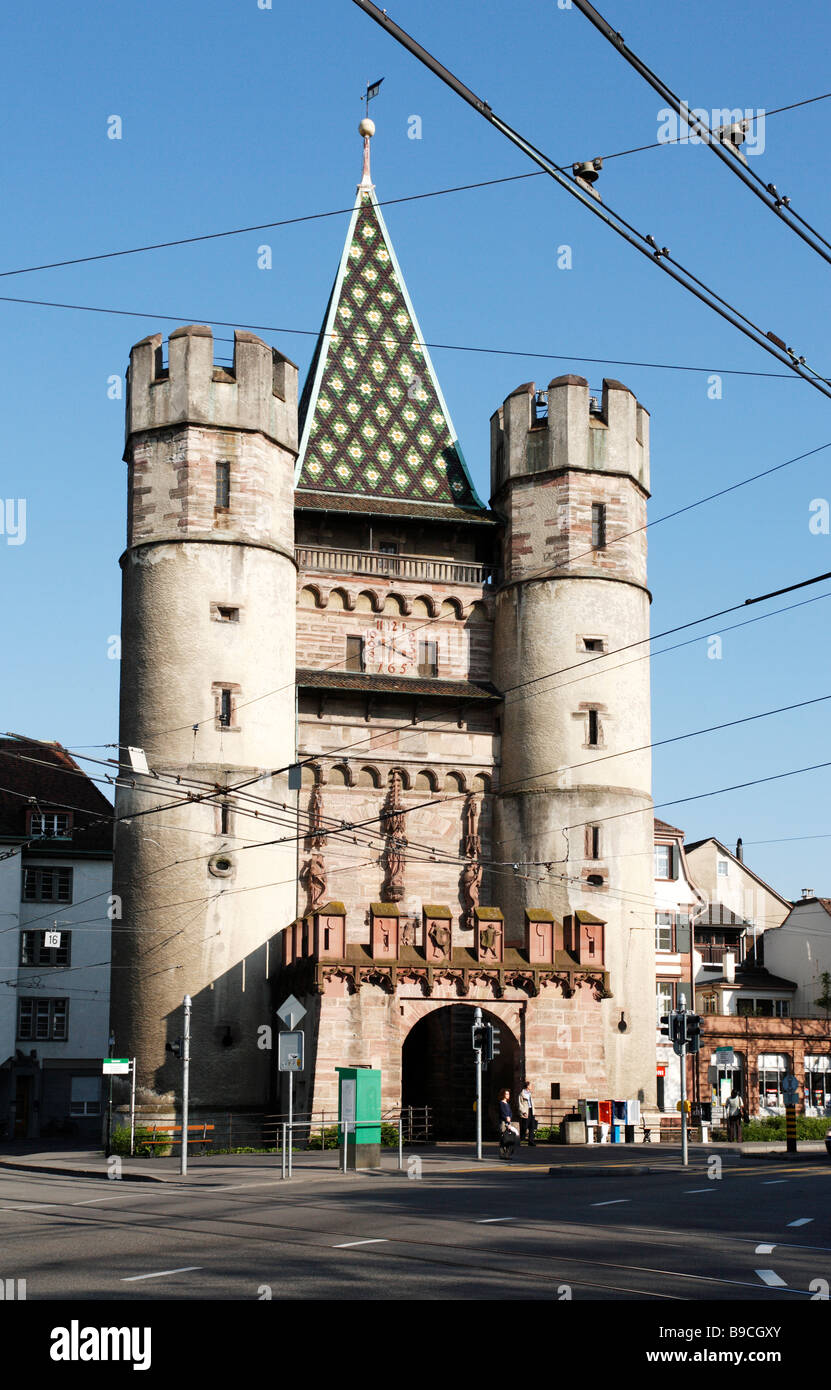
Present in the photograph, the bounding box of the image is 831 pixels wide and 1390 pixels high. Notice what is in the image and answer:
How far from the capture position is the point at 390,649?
47.8m

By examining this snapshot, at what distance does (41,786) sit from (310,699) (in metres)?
18.6

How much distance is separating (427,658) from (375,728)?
2.82 m

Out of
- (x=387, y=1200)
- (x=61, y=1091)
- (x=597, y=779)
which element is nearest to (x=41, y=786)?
(x=61, y=1091)

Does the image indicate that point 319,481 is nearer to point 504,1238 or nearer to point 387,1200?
point 387,1200

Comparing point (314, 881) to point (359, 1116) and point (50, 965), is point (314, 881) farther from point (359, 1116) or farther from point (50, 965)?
point (50, 965)

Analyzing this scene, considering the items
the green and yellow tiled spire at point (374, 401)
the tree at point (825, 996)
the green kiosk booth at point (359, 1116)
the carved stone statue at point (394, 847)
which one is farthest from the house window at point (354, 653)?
the tree at point (825, 996)

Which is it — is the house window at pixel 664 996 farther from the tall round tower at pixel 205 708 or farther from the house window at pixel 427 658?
the tall round tower at pixel 205 708

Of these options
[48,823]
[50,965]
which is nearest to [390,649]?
[48,823]

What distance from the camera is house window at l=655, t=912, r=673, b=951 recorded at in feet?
222

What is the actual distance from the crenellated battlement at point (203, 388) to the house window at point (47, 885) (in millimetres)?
20113

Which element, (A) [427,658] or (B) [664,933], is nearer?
(A) [427,658]

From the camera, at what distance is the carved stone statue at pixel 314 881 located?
147 feet

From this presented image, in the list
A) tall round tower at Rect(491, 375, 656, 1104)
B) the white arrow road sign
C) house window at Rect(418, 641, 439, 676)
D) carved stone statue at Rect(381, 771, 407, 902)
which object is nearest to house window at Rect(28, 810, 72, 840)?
carved stone statue at Rect(381, 771, 407, 902)
